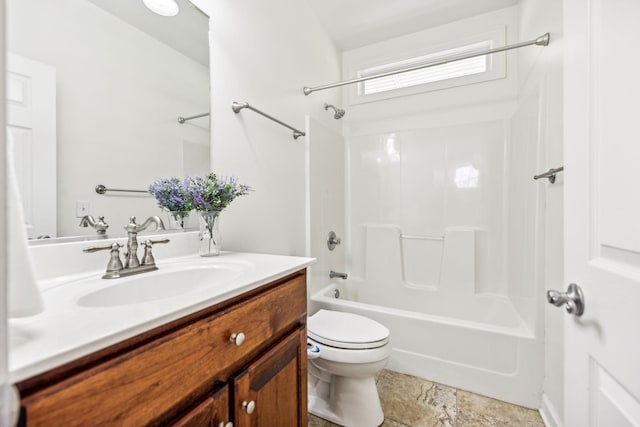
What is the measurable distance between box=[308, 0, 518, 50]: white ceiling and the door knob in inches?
85.2

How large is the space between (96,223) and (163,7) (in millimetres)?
882

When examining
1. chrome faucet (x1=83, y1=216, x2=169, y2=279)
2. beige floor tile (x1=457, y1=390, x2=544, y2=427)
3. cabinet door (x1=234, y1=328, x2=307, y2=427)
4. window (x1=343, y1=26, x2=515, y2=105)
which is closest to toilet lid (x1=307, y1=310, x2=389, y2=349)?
cabinet door (x1=234, y1=328, x2=307, y2=427)

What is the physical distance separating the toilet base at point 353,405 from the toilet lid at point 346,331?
219 mm

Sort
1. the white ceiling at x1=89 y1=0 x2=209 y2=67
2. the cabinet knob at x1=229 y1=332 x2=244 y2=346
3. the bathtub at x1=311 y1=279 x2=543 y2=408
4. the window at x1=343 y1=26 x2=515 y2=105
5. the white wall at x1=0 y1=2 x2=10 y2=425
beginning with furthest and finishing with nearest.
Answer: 1. the window at x1=343 y1=26 x2=515 y2=105
2. the bathtub at x1=311 y1=279 x2=543 y2=408
3. the white ceiling at x1=89 y1=0 x2=209 y2=67
4. the cabinet knob at x1=229 y1=332 x2=244 y2=346
5. the white wall at x1=0 y1=2 x2=10 y2=425

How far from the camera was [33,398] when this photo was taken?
1.14ft

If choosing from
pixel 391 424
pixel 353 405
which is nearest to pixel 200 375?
pixel 353 405

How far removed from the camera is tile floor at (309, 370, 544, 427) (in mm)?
1356

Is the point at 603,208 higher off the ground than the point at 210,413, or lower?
higher

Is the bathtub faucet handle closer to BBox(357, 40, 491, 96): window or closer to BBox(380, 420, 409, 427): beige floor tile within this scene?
BBox(380, 420, 409, 427): beige floor tile

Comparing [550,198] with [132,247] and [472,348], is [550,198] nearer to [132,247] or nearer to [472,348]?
[472,348]

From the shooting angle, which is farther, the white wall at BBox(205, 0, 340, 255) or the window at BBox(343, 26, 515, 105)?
the window at BBox(343, 26, 515, 105)

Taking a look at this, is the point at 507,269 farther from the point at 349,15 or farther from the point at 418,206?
the point at 349,15

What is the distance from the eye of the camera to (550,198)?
135 cm

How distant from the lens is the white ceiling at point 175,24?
3.15 ft
